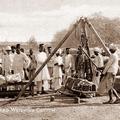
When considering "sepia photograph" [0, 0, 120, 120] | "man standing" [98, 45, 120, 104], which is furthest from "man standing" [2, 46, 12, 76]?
"man standing" [98, 45, 120, 104]

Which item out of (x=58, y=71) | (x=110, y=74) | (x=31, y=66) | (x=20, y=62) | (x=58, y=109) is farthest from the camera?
(x=58, y=71)

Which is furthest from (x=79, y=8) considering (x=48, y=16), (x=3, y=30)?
(x=3, y=30)

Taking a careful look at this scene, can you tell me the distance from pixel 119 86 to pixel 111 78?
9.30 feet

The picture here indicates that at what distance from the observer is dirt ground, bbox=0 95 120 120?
38.7 ft

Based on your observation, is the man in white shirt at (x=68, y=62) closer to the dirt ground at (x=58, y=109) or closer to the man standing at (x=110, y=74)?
the dirt ground at (x=58, y=109)

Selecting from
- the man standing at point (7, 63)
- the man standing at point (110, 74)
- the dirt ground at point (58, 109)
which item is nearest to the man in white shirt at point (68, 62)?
the man standing at point (7, 63)

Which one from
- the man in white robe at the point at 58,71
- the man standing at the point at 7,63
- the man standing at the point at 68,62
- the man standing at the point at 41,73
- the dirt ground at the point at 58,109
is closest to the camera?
the dirt ground at the point at 58,109

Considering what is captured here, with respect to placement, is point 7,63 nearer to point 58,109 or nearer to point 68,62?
point 68,62

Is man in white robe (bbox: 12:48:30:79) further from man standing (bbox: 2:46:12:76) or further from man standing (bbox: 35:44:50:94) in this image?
man standing (bbox: 35:44:50:94)

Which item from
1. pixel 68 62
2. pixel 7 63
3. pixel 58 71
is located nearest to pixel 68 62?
pixel 68 62

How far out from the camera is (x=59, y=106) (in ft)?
45.0

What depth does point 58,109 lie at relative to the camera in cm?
1307

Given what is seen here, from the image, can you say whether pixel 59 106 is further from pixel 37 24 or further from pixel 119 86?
pixel 37 24

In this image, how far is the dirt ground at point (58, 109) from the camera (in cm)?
1181
